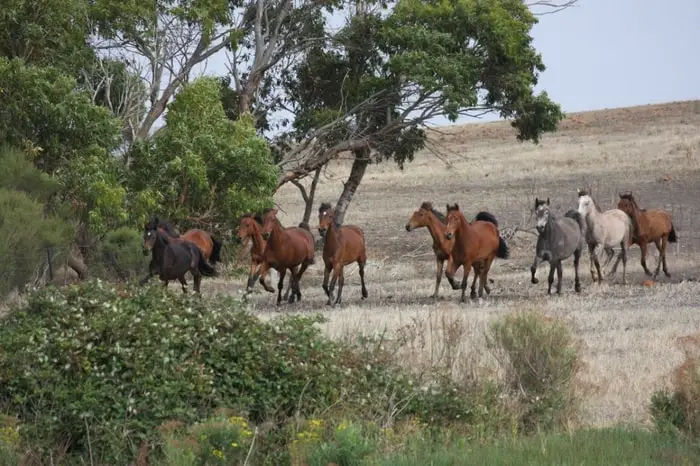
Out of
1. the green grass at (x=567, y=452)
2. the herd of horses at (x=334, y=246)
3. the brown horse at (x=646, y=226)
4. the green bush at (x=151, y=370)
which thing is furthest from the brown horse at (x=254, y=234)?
the green grass at (x=567, y=452)

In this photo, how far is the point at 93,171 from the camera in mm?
28516

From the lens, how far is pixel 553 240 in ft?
85.9

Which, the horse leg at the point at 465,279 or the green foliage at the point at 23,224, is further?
the horse leg at the point at 465,279

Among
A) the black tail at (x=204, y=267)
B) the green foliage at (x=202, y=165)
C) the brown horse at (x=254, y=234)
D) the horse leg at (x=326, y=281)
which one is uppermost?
the green foliage at (x=202, y=165)

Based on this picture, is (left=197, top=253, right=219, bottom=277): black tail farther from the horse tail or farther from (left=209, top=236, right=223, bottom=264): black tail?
the horse tail

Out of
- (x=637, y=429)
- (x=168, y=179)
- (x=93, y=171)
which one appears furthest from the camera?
(x=168, y=179)

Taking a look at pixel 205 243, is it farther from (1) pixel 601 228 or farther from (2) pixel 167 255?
(1) pixel 601 228

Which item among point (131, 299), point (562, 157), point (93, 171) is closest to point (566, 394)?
point (131, 299)

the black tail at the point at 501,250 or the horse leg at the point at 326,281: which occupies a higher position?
the black tail at the point at 501,250

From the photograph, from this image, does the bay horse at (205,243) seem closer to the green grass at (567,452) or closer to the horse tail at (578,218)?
the horse tail at (578,218)

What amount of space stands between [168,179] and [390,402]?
1992 centimetres

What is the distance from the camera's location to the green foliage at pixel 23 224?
74.0 feet

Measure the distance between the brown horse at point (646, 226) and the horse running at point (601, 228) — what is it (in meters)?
0.54

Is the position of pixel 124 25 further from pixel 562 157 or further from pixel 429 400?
pixel 562 157
